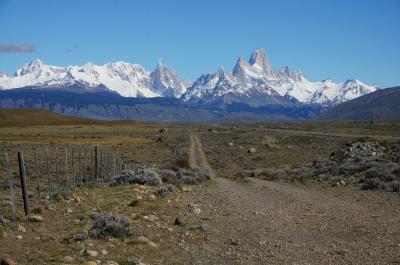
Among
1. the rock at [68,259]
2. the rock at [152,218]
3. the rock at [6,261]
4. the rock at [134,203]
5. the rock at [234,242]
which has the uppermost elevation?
the rock at [6,261]

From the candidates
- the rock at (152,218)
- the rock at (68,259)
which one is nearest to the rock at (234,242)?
the rock at (152,218)

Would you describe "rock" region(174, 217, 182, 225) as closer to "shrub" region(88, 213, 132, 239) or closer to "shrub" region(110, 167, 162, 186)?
"shrub" region(88, 213, 132, 239)

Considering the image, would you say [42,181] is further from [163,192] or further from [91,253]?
[91,253]

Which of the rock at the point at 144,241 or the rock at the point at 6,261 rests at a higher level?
the rock at the point at 6,261

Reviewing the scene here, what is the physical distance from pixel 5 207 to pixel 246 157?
141 feet

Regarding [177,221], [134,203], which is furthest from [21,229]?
[134,203]

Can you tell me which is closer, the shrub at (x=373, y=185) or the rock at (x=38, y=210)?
the rock at (x=38, y=210)

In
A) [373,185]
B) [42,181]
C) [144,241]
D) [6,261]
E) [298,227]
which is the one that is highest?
[6,261]

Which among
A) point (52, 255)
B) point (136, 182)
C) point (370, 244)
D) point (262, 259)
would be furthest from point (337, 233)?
point (136, 182)

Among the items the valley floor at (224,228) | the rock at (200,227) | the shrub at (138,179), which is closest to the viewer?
the valley floor at (224,228)

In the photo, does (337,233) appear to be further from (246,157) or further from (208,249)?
(246,157)

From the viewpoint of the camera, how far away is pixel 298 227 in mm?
16047

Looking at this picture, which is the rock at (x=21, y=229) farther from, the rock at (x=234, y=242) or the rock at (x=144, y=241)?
the rock at (x=234, y=242)

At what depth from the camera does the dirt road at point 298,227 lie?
12297mm
